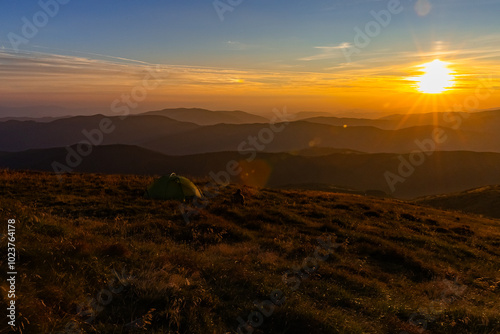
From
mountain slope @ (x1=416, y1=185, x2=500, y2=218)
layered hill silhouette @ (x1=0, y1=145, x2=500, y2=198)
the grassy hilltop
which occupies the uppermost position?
the grassy hilltop

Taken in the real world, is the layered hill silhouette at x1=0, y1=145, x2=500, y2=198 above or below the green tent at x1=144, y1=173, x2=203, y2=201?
below

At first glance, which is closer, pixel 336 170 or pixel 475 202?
pixel 475 202

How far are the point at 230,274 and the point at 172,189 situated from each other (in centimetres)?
1219

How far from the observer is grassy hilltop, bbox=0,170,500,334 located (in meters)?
4.71

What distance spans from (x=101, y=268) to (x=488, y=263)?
15150 millimetres

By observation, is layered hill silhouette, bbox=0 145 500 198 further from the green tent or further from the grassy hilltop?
the grassy hilltop

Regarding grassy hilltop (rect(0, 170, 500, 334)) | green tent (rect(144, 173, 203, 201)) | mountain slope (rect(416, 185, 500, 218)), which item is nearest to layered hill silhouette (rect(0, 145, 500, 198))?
mountain slope (rect(416, 185, 500, 218))

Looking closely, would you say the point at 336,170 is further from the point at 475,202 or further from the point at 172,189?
the point at 172,189

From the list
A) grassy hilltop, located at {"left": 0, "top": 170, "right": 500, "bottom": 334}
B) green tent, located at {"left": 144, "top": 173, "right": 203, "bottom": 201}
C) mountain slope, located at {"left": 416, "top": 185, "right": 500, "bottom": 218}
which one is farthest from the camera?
mountain slope, located at {"left": 416, "top": 185, "right": 500, "bottom": 218}

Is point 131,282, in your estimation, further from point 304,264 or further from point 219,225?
point 219,225

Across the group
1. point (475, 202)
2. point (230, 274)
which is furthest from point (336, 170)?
point (230, 274)

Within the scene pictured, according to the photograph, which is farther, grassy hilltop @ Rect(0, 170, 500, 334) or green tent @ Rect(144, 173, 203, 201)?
green tent @ Rect(144, 173, 203, 201)

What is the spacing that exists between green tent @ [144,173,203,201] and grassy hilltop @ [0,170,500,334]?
1.56 meters

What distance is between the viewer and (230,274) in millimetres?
7051
